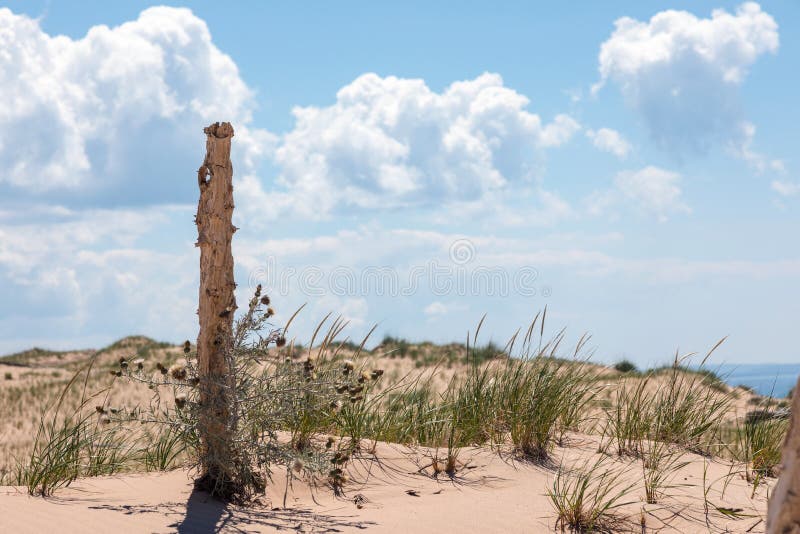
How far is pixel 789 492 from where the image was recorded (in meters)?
3.02

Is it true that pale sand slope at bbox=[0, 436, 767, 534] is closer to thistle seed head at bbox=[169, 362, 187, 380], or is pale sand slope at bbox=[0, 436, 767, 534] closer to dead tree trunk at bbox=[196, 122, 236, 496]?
dead tree trunk at bbox=[196, 122, 236, 496]

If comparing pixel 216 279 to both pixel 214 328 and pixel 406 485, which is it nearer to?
pixel 214 328

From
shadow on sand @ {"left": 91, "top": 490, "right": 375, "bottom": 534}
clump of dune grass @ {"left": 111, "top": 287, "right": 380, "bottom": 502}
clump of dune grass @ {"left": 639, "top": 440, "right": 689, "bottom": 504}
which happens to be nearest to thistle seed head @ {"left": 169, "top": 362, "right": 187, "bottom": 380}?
clump of dune grass @ {"left": 111, "top": 287, "right": 380, "bottom": 502}

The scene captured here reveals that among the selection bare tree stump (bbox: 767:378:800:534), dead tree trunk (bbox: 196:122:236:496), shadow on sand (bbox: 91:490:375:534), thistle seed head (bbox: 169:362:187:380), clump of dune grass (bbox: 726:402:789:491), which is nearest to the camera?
bare tree stump (bbox: 767:378:800:534)

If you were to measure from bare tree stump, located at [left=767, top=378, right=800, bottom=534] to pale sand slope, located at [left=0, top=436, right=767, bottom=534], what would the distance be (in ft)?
6.77

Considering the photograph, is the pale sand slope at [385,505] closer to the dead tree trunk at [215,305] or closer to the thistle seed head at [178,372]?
the dead tree trunk at [215,305]

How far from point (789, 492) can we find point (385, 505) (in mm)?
3204

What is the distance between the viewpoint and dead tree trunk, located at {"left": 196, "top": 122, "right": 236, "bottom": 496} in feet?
17.8

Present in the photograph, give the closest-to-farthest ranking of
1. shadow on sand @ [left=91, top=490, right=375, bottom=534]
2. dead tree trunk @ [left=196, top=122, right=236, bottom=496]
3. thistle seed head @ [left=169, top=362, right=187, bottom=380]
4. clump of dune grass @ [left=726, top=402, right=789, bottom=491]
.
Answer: shadow on sand @ [left=91, top=490, right=375, bottom=534], thistle seed head @ [left=169, top=362, right=187, bottom=380], dead tree trunk @ [left=196, top=122, right=236, bottom=496], clump of dune grass @ [left=726, top=402, right=789, bottom=491]

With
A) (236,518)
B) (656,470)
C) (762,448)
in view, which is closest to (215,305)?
(236,518)

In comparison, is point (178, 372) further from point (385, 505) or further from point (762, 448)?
point (762, 448)

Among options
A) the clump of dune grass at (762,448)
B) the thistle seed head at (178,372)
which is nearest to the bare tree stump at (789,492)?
the clump of dune grass at (762,448)

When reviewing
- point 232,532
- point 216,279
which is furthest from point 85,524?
point 216,279

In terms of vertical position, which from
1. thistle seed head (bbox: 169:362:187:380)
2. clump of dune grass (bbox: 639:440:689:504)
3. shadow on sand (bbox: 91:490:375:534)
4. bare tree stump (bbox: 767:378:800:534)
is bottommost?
shadow on sand (bbox: 91:490:375:534)
